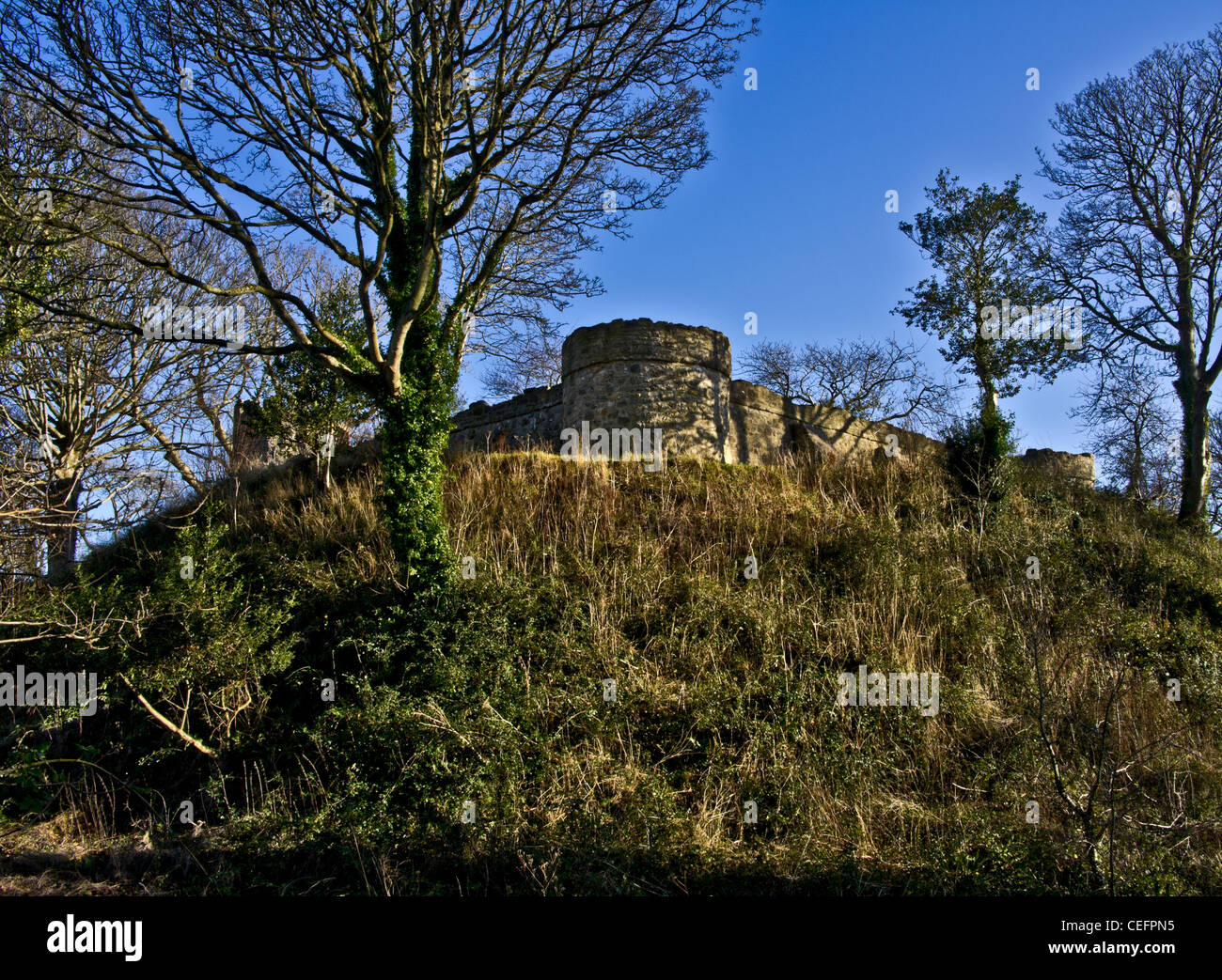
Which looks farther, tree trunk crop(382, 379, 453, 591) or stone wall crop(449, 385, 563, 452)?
stone wall crop(449, 385, 563, 452)

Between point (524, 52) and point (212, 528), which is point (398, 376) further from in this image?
point (524, 52)

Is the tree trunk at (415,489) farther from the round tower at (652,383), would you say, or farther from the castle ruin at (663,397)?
the round tower at (652,383)

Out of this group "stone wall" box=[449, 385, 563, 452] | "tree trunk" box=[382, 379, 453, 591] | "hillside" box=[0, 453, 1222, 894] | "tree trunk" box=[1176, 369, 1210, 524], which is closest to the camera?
"hillside" box=[0, 453, 1222, 894]

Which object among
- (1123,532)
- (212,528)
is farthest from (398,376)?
(1123,532)

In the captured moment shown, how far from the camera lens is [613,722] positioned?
22.3 feet

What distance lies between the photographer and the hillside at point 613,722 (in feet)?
17.4

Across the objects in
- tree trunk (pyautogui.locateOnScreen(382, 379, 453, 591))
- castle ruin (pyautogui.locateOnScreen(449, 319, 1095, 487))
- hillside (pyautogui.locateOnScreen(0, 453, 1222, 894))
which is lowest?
hillside (pyautogui.locateOnScreen(0, 453, 1222, 894))

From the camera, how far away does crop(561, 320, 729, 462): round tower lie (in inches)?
542

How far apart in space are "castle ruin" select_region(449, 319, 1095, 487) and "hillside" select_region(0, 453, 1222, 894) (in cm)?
352

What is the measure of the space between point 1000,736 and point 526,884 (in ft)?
15.1

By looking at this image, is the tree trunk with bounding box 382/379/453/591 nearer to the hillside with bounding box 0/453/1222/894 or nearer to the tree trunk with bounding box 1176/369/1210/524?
the hillside with bounding box 0/453/1222/894

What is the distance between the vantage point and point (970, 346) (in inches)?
714

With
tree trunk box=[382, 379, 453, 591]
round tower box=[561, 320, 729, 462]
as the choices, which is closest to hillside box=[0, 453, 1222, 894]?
tree trunk box=[382, 379, 453, 591]

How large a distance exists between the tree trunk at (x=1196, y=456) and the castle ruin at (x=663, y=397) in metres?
7.05
